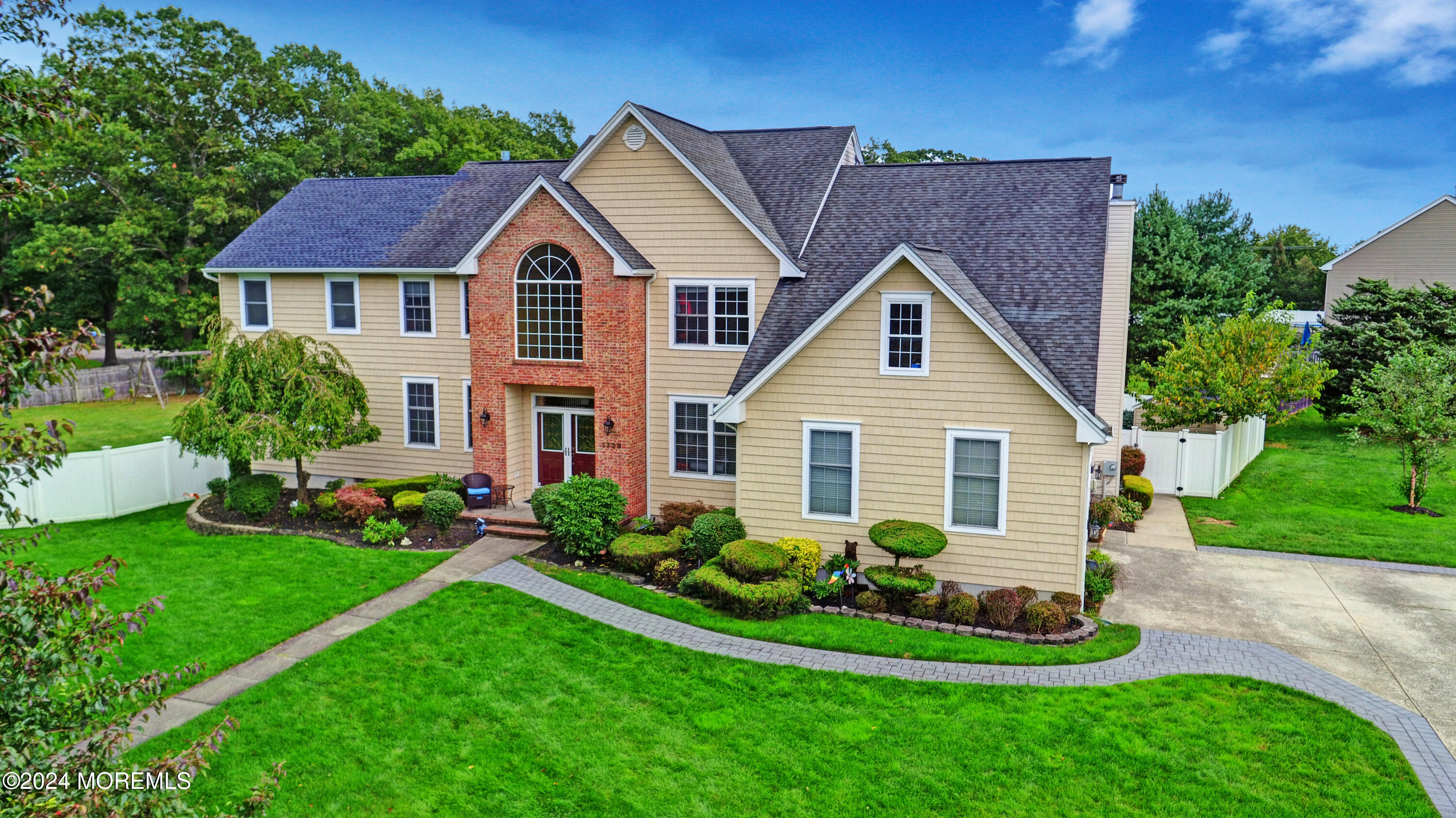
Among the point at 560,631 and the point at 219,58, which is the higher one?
the point at 219,58

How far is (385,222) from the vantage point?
2478cm

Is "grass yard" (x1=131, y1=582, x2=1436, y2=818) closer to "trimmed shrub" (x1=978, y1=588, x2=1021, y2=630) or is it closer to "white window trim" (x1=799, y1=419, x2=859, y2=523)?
"trimmed shrub" (x1=978, y1=588, x2=1021, y2=630)

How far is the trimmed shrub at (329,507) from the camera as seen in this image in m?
20.7

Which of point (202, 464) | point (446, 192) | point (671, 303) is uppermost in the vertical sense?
point (446, 192)

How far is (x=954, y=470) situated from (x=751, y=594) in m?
4.36

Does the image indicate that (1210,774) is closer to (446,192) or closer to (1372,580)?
(1372,580)

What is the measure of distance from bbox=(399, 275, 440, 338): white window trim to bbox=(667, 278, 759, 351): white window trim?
6547 millimetres

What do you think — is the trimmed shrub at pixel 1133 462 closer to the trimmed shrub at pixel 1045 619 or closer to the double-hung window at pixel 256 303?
the trimmed shrub at pixel 1045 619

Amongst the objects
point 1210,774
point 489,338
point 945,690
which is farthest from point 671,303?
point 1210,774

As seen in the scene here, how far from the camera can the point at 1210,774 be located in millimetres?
10562

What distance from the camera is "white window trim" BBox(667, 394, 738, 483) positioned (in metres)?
20.3

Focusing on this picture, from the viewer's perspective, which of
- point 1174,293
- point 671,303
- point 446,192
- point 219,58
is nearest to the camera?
point 671,303

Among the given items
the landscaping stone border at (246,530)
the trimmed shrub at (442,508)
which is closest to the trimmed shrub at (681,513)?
the trimmed shrub at (442,508)

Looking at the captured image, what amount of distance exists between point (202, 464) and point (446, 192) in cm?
987
